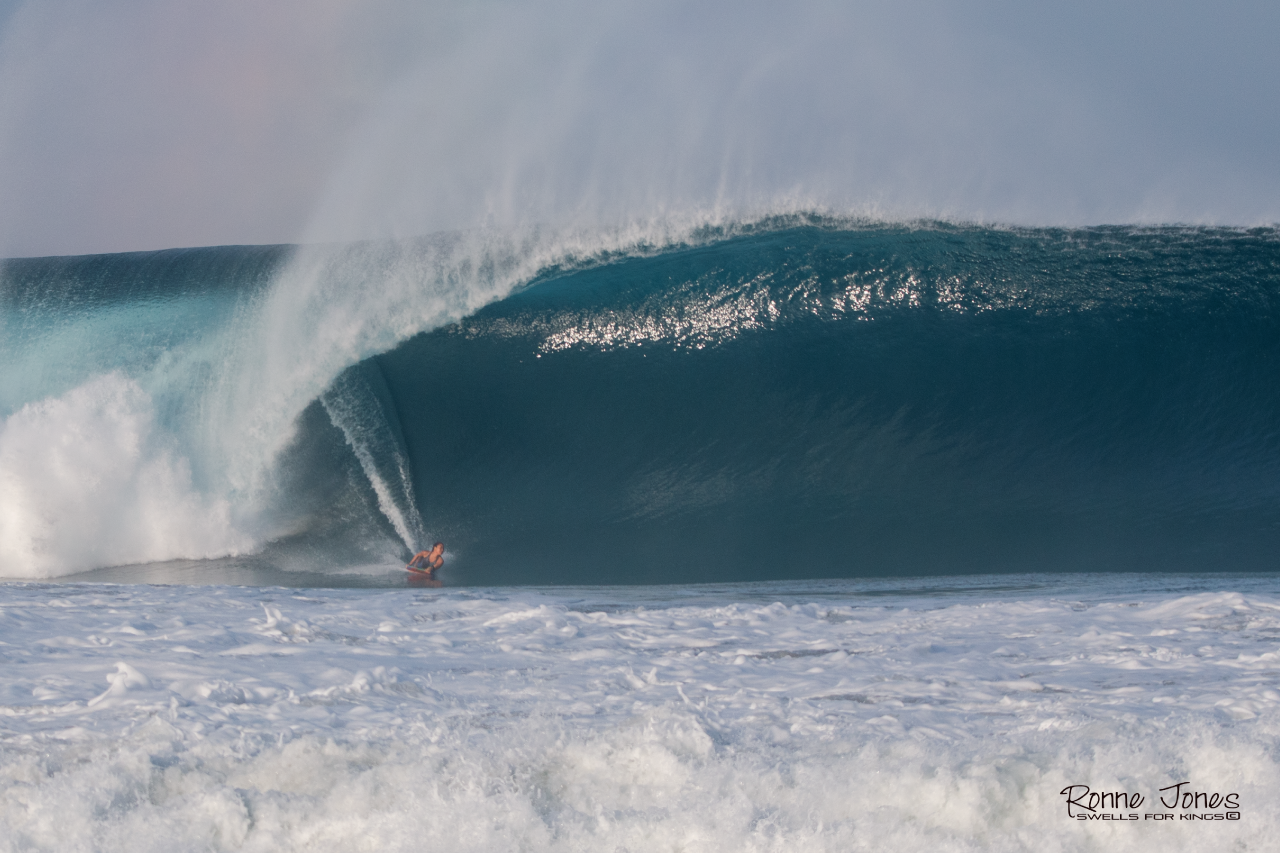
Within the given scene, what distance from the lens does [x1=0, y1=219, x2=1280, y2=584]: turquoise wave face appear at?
714 centimetres

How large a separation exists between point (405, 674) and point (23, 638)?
1.82 m

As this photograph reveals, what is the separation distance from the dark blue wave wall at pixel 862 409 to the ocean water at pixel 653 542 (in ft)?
0.12

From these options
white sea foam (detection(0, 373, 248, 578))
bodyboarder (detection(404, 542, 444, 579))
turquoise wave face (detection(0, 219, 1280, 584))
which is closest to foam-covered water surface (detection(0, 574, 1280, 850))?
bodyboarder (detection(404, 542, 444, 579))

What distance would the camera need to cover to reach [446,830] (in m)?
2.51

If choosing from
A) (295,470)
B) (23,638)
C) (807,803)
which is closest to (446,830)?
(807,803)

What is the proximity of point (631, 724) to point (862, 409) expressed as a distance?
5397 millimetres

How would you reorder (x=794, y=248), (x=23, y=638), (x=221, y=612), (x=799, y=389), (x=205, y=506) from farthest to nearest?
(x=794, y=248) → (x=799, y=389) → (x=205, y=506) → (x=221, y=612) → (x=23, y=638)

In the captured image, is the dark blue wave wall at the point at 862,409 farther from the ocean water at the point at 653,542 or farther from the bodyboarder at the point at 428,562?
the bodyboarder at the point at 428,562

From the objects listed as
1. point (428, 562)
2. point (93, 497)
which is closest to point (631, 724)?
point (428, 562)

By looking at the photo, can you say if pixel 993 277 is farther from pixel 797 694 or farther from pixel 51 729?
pixel 51 729

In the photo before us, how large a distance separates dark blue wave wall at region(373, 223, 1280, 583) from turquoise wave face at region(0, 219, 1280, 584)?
3 centimetres

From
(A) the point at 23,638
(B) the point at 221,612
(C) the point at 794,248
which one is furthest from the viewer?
(C) the point at 794,248

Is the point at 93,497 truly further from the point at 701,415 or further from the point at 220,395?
the point at 701,415

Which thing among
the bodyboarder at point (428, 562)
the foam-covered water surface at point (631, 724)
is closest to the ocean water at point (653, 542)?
the foam-covered water surface at point (631, 724)
